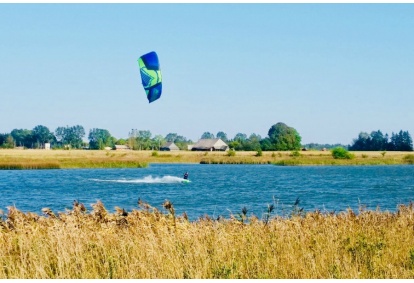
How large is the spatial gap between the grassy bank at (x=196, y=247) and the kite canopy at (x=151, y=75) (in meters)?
6.81

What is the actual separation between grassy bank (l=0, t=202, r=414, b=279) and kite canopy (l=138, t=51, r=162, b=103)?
6.81 m

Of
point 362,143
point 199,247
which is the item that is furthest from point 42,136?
point 199,247

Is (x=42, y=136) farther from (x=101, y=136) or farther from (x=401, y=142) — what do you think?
(x=401, y=142)

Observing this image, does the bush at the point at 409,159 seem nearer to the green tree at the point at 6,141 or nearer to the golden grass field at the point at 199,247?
the green tree at the point at 6,141

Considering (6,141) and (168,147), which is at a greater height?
(6,141)

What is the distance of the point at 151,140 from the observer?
145250mm

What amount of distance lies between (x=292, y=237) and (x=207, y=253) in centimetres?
146

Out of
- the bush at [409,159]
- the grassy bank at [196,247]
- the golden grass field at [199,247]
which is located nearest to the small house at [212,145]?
the bush at [409,159]

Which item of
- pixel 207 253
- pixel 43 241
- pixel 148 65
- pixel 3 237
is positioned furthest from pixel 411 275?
pixel 148 65

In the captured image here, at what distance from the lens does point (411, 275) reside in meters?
7.23

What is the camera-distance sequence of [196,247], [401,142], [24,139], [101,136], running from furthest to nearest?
1. [101,136]
2. [24,139]
3. [401,142]
4. [196,247]

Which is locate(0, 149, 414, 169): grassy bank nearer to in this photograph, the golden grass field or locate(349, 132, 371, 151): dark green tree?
locate(349, 132, 371, 151): dark green tree

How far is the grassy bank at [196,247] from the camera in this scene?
7461mm

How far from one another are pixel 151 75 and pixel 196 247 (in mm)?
10073
